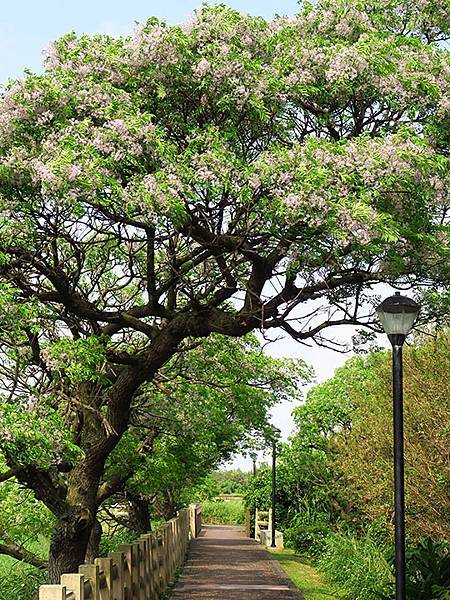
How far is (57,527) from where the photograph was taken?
14531mm

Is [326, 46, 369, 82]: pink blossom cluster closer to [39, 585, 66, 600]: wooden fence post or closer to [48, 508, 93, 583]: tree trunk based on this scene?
[39, 585, 66, 600]: wooden fence post

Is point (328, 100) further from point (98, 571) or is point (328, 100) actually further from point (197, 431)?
point (197, 431)

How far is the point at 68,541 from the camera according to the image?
1436 cm

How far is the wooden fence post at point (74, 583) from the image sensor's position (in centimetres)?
902

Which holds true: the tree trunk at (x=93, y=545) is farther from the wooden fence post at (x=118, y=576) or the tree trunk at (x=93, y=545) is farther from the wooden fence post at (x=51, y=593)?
the wooden fence post at (x=51, y=593)

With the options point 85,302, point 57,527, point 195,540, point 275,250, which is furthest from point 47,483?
point 195,540

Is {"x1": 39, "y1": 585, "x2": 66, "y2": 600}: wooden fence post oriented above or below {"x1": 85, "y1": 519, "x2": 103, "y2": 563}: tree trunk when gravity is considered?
above

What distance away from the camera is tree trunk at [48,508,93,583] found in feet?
47.0

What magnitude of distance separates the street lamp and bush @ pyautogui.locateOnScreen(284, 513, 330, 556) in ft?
52.2

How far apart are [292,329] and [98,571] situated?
14.4 feet

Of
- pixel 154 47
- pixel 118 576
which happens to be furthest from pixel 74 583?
pixel 154 47

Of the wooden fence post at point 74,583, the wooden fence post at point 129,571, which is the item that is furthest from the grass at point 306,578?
the wooden fence post at point 74,583

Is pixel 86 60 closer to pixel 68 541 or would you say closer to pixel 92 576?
pixel 92 576

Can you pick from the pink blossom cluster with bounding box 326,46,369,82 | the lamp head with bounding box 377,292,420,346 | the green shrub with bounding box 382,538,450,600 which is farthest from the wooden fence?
the pink blossom cluster with bounding box 326,46,369,82
